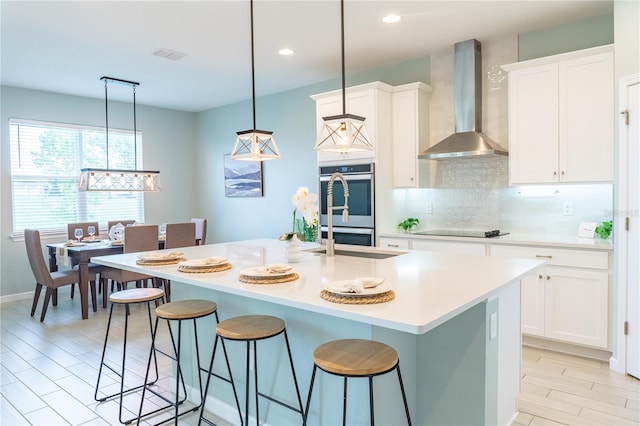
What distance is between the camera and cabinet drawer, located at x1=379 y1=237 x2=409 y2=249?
13.7 feet

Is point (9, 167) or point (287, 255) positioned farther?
point (9, 167)

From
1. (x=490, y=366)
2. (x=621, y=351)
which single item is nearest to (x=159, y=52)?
(x=490, y=366)

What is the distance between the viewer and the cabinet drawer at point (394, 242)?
4.18m

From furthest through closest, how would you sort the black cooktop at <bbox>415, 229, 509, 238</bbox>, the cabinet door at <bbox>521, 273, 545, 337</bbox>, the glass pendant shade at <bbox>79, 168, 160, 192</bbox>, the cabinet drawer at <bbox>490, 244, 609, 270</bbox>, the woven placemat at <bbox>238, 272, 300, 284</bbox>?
1. the glass pendant shade at <bbox>79, 168, 160, 192</bbox>
2. the black cooktop at <bbox>415, 229, 509, 238</bbox>
3. the cabinet door at <bbox>521, 273, 545, 337</bbox>
4. the cabinet drawer at <bbox>490, 244, 609, 270</bbox>
5. the woven placemat at <bbox>238, 272, 300, 284</bbox>

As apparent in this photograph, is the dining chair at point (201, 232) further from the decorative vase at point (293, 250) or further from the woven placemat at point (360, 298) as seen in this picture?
the woven placemat at point (360, 298)

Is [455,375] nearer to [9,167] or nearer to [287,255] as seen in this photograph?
[287,255]

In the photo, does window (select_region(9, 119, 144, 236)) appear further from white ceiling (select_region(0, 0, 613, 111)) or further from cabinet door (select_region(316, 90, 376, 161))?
cabinet door (select_region(316, 90, 376, 161))

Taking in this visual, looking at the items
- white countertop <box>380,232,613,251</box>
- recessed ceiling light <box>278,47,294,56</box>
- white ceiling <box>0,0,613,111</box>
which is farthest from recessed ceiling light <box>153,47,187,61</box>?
white countertop <box>380,232,613,251</box>

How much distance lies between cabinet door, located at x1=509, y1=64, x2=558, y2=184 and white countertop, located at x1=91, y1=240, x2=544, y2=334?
5.05 feet

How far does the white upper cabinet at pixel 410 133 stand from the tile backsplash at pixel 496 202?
27 centimetres

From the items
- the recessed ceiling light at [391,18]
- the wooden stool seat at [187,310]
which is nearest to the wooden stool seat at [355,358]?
the wooden stool seat at [187,310]

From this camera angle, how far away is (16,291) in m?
5.45

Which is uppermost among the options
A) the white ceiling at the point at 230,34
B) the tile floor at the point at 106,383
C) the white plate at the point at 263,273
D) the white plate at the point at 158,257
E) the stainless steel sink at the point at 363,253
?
the white ceiling at the point at 230,34

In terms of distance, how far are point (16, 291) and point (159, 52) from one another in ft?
12.1
